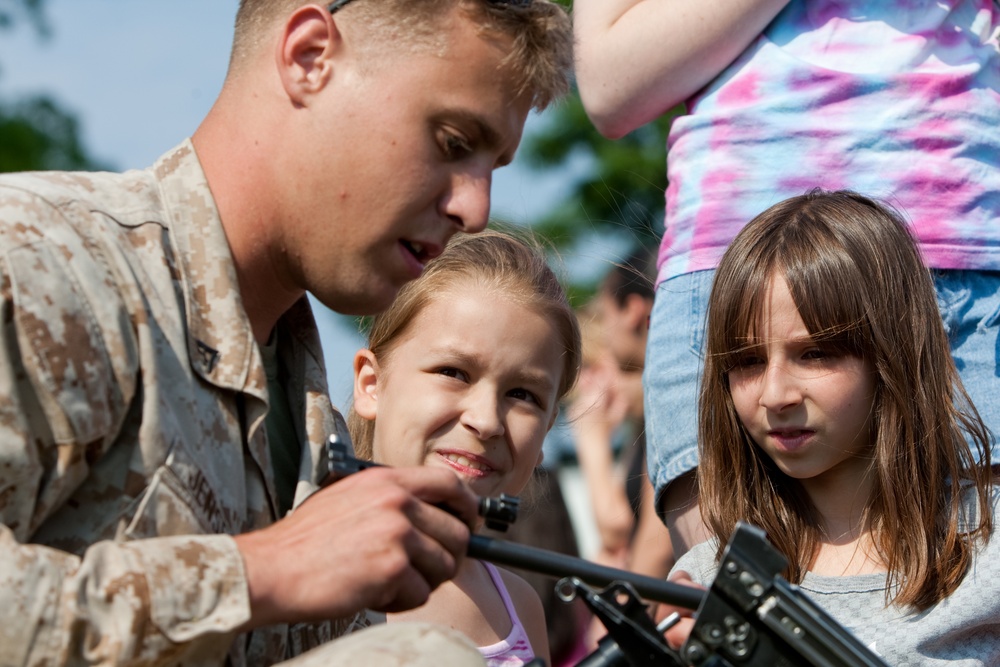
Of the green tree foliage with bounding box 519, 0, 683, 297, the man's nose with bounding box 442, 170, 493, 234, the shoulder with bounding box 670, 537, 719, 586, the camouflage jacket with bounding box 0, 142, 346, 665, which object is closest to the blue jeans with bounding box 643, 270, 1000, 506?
the shoulder with bounding box 670, 537, 719, 586

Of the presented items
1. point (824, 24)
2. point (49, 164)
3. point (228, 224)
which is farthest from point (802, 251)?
point (49, 164)

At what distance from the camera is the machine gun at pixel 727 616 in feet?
6.77

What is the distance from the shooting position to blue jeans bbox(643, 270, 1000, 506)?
3.21 metres

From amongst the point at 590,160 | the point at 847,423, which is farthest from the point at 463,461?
the point at 590,160

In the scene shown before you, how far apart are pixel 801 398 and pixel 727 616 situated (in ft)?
3.53

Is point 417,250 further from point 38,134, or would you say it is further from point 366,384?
point 38,134

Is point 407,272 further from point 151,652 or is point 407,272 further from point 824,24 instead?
point 824,24

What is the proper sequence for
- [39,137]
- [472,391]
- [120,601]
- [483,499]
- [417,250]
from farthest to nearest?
1. [39,137]
2. [472,391]
3. [417,250]
4. [483,499]
5. [120,601]

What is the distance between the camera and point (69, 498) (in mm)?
2094

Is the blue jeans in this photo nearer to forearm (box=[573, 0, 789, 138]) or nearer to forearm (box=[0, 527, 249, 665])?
forearm (box=[573, 0, 789, 138])

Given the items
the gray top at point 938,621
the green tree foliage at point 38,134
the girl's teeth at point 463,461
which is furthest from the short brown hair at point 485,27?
the green tree foliage at point 38,134

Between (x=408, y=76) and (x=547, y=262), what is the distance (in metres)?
1.45

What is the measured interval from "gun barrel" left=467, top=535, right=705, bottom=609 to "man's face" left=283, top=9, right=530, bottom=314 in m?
0.57

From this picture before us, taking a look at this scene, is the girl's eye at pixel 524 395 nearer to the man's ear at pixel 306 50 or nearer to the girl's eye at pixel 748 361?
the girl's eye at pixel 748 361
